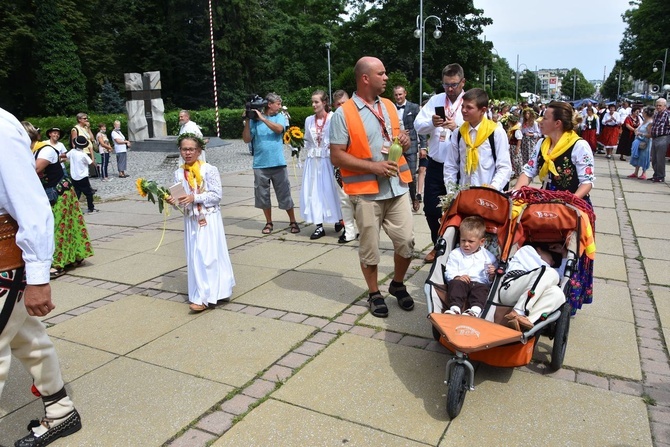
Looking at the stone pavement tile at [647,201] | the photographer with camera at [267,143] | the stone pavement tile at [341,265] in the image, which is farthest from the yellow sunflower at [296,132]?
the stone pavement tile at [647,201]

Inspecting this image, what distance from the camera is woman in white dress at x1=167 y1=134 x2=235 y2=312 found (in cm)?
493

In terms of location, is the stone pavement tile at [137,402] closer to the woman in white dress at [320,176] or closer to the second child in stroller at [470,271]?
the second child in stroller at [470,271]

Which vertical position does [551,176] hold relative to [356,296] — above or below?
above

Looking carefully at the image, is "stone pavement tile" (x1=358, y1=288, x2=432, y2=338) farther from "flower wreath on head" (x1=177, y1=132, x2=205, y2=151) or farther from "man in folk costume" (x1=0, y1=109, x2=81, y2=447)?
"man in folk costume" (x1=0, y1=109, x2=81, y2=447)

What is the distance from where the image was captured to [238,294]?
5434mm

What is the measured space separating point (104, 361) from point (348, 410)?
1.99 metres

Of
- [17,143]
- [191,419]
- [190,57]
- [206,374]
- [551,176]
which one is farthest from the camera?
[190,57]

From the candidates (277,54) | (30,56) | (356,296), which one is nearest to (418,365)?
(356,296)

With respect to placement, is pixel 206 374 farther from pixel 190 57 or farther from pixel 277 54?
pixel 277 54

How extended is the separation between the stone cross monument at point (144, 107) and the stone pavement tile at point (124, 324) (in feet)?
73.0

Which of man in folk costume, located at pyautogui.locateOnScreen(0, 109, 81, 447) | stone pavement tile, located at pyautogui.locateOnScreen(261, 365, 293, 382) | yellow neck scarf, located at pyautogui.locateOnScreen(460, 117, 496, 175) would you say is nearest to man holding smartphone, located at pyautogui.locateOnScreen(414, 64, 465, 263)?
yellow neck scarf, located at pyautogui.locateOnScreen(460, 117, 496, 175)

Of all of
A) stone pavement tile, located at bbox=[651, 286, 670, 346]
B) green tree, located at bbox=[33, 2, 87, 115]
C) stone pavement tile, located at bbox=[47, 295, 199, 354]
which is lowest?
stone pavement tile, located at bbox=[651, 286, 670, 346]

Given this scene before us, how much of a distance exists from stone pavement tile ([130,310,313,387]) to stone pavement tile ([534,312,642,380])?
6.49ft

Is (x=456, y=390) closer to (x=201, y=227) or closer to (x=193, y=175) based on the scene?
(x=201, y=227)
